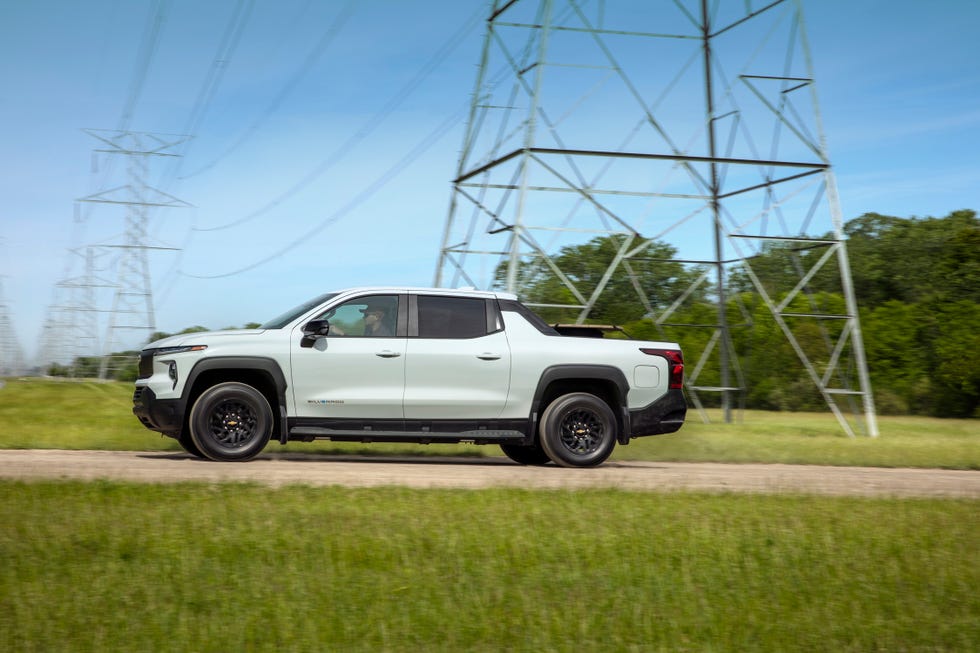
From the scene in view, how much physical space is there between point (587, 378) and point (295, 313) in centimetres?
339

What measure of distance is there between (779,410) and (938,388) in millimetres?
8368

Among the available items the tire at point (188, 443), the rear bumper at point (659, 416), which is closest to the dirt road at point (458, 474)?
the tire at point (188, 443)

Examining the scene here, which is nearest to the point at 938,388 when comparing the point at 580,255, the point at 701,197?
the point at 580,255

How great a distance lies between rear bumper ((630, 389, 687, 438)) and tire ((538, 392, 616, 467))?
0.93ft

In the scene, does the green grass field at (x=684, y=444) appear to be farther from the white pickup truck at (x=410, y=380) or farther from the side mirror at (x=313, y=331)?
the side mirror at (x=313, y=331)

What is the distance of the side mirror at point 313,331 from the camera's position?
12.1m

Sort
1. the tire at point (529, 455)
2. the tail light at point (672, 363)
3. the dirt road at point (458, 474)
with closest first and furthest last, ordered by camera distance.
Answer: the dirt road at point (458, 474) → the tail light at point (672, 363) → the tire at point (529, 455)

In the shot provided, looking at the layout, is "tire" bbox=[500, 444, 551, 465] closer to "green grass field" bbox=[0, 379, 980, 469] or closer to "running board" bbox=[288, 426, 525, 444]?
"running board" bbox=[288, 426, 525, 444]

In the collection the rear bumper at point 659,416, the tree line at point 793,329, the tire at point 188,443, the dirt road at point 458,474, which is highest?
the tree line at point 793,329

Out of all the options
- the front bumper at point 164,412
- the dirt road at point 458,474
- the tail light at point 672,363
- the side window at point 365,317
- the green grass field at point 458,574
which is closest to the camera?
the green grass field at point 458,574

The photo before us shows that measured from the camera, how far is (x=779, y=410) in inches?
1748

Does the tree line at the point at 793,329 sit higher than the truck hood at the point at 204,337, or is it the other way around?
the tree line at the point at 793,329

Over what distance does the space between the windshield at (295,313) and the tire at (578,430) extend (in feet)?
9.19

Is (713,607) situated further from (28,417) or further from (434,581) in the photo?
(28,417)
